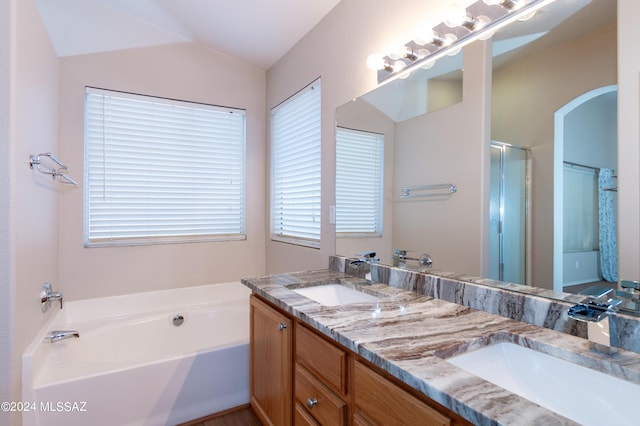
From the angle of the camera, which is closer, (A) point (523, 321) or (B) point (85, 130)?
(A) point (523, 321)

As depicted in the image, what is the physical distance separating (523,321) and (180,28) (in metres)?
3.02

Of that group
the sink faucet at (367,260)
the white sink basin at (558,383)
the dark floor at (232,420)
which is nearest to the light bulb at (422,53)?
the sink faucet at (367,260)

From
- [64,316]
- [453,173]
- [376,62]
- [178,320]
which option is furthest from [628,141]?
[64,316]

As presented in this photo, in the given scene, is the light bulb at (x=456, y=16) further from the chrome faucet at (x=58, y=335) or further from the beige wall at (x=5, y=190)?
the chrome faucet at (x=58, y=335)

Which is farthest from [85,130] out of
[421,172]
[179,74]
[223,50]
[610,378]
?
[610,378]

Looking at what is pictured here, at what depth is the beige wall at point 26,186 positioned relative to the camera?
4.83 ft

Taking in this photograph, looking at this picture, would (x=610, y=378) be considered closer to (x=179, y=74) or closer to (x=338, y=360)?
(x=338, y=360)

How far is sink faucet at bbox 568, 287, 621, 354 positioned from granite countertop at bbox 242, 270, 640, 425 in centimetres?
3

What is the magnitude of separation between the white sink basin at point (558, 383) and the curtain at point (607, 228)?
31 centimetres

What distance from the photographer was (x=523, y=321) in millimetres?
1062

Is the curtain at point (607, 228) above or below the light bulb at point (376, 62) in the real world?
below

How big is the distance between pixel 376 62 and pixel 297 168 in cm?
113

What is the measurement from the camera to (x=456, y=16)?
131 centimetres

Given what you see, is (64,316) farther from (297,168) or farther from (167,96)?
(297,168)
